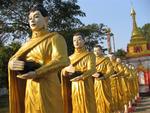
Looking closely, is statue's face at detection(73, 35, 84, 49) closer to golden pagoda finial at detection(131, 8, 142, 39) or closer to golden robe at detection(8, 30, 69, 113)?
golden robe at detection(8, 30, 69, 113)

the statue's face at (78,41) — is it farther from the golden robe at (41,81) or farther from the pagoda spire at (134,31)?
the pagoda spire at (134,31)

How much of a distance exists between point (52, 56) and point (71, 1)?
13633 mm

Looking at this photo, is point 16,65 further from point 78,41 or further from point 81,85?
point 81,85

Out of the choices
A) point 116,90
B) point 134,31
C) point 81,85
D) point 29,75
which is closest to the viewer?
point 29,75

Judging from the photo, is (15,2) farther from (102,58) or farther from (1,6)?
(102,58)

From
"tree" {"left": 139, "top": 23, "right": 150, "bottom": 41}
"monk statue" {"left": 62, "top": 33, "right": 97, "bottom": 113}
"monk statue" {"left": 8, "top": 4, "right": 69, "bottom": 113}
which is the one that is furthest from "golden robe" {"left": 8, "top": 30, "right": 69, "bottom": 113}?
"tree" {"left": 139, "top": 23, "right": 150, "bottom": 41}

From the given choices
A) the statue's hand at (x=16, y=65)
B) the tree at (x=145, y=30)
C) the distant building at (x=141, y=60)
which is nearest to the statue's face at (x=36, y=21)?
the statue's hand at (x=16, y=65)

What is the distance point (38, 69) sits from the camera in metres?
4.23

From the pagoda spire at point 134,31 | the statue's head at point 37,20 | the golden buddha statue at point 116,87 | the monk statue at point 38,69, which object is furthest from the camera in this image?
the pagoda spire at point 134,31

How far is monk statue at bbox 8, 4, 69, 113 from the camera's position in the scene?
4305mm

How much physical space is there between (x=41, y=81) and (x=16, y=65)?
31 centimetres

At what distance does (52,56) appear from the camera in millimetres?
4434

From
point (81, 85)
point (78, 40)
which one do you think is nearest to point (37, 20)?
point (78, 40)

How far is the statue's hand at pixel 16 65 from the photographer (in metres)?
4.25
